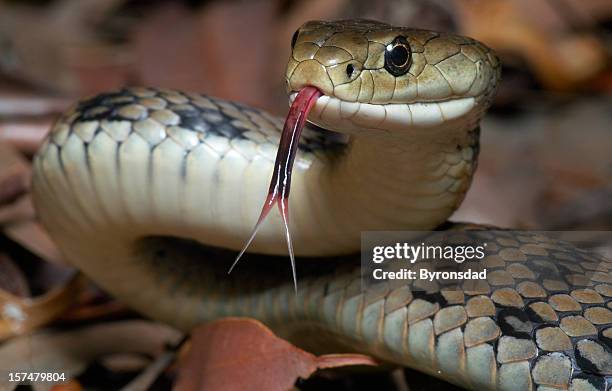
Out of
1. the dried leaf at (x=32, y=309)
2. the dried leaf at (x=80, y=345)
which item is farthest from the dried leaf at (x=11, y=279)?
the dried leaf at (x=80, y=345)

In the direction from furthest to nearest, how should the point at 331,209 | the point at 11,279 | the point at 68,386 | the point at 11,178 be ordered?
1. the point at 11,178
2. the point at 11,279
3. the point at 68,386
4. the point at 331,209

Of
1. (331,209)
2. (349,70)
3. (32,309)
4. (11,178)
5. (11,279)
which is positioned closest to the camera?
(349,70)

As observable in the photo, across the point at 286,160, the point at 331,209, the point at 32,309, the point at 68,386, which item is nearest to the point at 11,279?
the point at 32,309

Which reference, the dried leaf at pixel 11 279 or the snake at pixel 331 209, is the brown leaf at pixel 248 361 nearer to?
the snake at pixel 331 209

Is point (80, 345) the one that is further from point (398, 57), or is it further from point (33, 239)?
point (398, 57)

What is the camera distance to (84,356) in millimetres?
2572

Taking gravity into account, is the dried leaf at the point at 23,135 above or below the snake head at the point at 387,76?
below

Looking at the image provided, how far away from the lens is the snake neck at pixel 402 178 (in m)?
2.00

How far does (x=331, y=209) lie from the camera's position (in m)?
2.16

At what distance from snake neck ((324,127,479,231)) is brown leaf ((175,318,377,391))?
0.34 m

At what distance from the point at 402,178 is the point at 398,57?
0.96 ft

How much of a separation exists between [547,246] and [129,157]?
102 cm

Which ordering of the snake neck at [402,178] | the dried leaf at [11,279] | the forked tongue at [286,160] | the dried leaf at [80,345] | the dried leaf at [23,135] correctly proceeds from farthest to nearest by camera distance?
the dried leaf at [23,135] < the dried leaf at [11,279] < the dried leaf at [80,345] < the snake neck at [402,178] < the forked tongue at [286,160]

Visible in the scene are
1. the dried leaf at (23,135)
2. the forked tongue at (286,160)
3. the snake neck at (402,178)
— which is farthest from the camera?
the dried leaf at (23,135)
